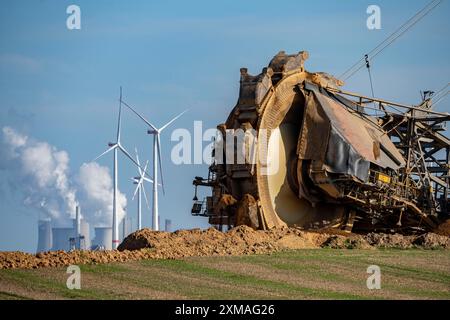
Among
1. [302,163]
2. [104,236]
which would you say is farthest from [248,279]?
[104,236]

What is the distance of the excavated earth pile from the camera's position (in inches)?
1134

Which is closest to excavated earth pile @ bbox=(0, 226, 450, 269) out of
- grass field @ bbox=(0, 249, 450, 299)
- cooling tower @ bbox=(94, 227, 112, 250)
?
grass field @ bbox=(0, 249, 450, 299)

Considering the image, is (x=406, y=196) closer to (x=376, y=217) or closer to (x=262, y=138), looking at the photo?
(x=376, y=217)

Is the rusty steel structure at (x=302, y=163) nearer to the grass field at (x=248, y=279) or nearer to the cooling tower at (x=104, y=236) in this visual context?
the grass field at (x=248, y=279)

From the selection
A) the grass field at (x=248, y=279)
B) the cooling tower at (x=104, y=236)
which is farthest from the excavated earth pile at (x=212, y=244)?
the cooling tower at (x=104, y=236)

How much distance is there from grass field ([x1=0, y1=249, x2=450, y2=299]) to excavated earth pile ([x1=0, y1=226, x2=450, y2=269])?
774 mm

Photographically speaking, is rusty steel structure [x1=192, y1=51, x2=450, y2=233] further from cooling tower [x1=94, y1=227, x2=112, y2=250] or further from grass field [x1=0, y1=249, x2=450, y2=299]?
cooling tower [x1=94, y1=227, x2=112, y2=250]

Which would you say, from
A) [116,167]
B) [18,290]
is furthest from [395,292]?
[116,167]

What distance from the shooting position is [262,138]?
37.0m

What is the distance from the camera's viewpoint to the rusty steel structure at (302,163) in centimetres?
3725

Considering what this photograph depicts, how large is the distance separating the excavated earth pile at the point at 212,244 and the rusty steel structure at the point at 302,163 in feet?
4.56

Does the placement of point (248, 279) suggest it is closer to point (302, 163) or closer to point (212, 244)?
point (212, 244)

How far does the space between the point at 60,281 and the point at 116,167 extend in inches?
1733

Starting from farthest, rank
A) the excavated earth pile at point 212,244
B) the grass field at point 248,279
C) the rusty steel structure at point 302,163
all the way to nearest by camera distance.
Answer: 1. the rusty steel structure at point 302,163
2. the excavated earth pile at point 212,244
3. the grass field at point 248,279
